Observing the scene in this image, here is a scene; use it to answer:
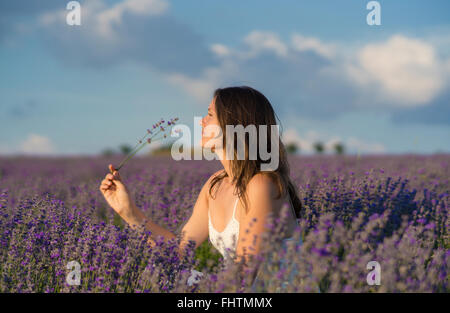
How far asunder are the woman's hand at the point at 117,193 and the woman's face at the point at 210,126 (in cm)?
53

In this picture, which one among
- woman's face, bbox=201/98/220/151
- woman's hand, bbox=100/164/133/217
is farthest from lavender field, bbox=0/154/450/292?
woman's face, bbox=201/98/220/151

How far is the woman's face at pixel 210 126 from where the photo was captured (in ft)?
8.32

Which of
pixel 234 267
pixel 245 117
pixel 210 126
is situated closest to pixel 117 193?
pixel 210 126

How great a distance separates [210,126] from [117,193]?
2.19 feet

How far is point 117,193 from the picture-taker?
8.41 feet

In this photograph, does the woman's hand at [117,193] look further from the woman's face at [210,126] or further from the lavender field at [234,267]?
the woman's face at [210,126]

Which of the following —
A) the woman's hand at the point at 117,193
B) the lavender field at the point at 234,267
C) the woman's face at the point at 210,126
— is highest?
the woman's face at the point at 210,126

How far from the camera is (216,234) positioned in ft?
8.78

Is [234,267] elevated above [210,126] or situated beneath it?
situated beneath

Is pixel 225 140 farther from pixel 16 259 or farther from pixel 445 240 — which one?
pixel 445 240

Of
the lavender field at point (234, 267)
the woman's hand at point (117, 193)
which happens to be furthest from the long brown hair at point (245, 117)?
the woman's hand at point (117, 193)

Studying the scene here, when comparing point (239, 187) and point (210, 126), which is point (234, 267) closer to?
point (239, 187)
